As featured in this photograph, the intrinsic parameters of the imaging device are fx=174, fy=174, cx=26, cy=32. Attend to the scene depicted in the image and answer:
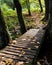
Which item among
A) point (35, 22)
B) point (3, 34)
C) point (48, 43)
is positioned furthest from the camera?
point (35, 22)

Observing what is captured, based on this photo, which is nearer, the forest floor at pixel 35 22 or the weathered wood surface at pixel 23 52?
the weathered wood surface at pixel 23 52

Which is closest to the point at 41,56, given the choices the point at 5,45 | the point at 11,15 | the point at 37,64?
the point at 37,64

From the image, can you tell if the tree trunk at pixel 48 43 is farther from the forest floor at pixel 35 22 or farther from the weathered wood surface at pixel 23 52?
the forest floor at pixel 35 22

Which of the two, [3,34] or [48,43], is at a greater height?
[3,34]

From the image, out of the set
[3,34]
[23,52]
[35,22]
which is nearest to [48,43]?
[23,52]

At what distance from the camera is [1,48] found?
368 inches

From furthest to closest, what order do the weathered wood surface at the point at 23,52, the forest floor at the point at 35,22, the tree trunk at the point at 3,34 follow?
the forest floor at the point at 35,22 → the tree trunk at the point at 3,34 → the weathered wood surface at the point at 23,52

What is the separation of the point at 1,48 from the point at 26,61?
251cm

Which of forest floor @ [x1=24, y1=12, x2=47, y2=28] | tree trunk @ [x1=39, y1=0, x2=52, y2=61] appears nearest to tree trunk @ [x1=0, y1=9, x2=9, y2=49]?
tree trunk @ [x1=39, y1=0, x2=52, y2=61]

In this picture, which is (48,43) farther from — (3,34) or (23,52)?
(3,34)

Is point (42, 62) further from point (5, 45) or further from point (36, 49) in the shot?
point (5, 45)

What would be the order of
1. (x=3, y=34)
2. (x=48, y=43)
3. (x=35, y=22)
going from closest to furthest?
1. (x=3, y=34)
2. (x=48, y=43)
3. (x=35, y=22)

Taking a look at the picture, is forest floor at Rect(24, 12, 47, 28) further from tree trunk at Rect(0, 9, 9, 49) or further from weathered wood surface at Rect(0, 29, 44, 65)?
weathered wood surface at Rect(0, 29, 44, 65)

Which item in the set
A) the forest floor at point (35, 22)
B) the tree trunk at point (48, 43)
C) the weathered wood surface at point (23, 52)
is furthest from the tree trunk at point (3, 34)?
the forest floor at point (35, 22)
